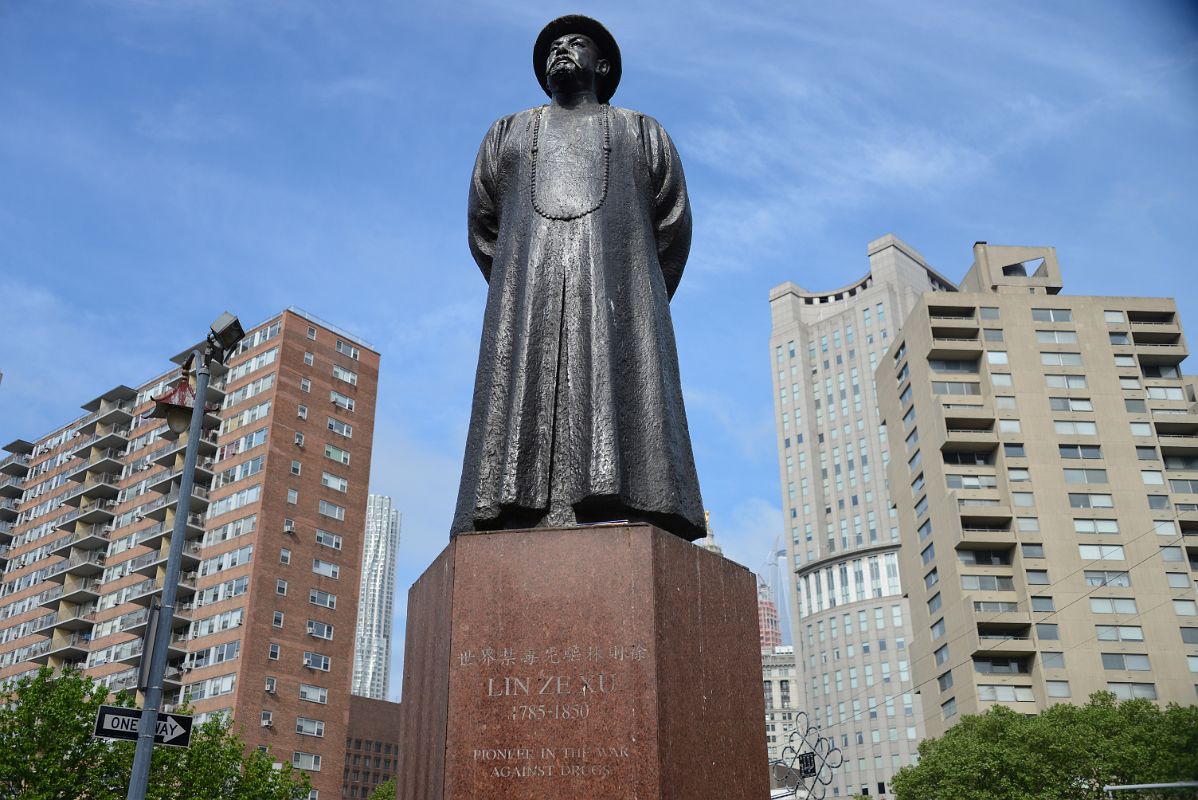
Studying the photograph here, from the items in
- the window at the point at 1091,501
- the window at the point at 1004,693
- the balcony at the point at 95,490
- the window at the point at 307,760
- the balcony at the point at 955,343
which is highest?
the balcony at the point at 955,343

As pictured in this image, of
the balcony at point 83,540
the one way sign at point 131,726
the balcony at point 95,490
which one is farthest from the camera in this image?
the balcony at point 95,490

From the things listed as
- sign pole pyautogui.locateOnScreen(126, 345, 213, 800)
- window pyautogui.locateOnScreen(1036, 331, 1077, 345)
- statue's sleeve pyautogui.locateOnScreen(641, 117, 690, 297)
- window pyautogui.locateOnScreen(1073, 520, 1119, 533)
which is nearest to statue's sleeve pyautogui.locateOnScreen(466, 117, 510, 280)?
statue's sleeve pyautogui.locateOnScreen(641, 117, 690, 297)

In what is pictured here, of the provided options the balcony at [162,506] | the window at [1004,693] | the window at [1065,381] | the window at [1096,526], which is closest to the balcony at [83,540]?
the balcony at [162,506]

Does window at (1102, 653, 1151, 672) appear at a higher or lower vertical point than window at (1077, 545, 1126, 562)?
lower

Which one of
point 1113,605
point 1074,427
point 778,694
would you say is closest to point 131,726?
point 1113,605

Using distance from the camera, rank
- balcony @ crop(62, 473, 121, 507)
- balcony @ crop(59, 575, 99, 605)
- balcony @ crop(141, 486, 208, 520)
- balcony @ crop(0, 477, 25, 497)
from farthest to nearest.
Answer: balcony @ crop(0, 477, 25, 497) < balcony @ crop(62, 473, 121, 507) < balcony @ crop(59, 575, 99, 605) < balcony @ crop(141, 486, 208, 520)

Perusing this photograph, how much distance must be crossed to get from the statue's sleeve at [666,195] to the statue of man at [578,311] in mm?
12

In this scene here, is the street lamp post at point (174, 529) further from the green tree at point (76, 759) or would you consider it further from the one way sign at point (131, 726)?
the green tree at point (76, 759)

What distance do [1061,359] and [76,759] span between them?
6289 cm

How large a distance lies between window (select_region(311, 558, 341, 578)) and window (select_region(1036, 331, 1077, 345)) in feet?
163

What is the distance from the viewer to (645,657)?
21.3 feet

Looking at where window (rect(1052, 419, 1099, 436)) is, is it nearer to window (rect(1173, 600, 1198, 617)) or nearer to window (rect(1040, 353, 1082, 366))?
window (rect(1040, 353, 1082, 366))

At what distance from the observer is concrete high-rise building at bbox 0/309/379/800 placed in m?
66.5

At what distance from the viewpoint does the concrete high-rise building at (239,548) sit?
6650cm
